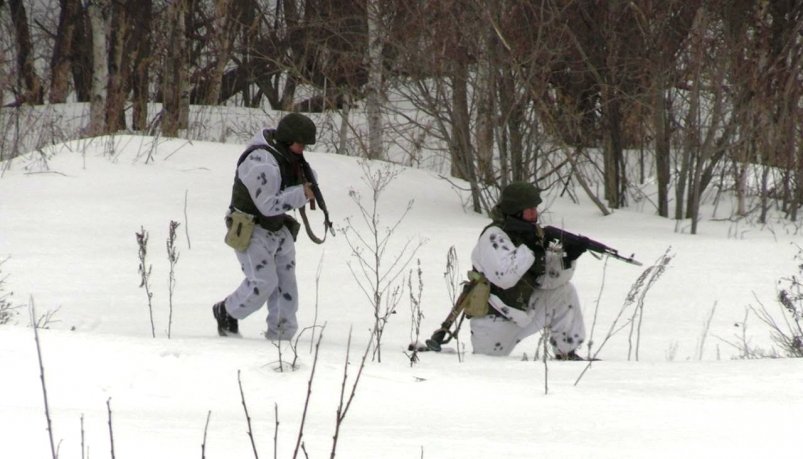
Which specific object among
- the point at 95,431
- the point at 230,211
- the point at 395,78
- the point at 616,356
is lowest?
the point at 616,356

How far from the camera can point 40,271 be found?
8375mm

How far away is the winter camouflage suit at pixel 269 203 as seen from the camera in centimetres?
547

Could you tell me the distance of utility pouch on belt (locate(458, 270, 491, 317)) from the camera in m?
5.53

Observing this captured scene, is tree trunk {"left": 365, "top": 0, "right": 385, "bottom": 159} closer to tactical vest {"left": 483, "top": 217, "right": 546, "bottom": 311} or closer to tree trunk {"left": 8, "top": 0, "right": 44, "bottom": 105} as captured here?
tactical vest {"left": 483, "top": 217, "right": 546, "bottom": 311}

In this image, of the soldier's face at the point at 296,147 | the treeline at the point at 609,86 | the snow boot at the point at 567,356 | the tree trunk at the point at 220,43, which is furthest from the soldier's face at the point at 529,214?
the tree trunk at the point at 220,43

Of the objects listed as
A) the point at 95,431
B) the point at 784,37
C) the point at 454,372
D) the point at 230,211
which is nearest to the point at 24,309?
the point at 230,211

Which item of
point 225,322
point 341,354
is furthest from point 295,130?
A: point 341,354

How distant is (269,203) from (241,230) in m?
0.21

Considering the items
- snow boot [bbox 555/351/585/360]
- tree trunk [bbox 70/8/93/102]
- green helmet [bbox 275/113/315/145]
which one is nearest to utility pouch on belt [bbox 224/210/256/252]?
green helmet [bbox 275/113/315/145]

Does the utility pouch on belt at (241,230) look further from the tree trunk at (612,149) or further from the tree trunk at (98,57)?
the tree trunk at (98,57)

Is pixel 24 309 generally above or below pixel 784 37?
below

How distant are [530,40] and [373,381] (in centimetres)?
660

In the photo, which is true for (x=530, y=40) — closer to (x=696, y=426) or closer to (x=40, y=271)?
(x=40, y=271)

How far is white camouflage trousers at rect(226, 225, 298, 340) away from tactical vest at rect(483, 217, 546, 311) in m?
1.03
